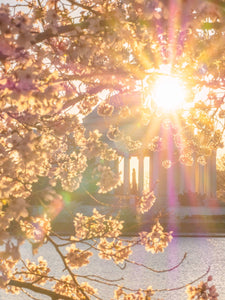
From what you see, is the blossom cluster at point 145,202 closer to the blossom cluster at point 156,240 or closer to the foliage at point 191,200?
the blossom cluster at point 156,240

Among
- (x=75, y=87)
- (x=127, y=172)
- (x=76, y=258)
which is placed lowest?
(x=127, y=172)

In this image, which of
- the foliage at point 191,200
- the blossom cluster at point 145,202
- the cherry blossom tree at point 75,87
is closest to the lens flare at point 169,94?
the cherry blossom tree at point 75,87

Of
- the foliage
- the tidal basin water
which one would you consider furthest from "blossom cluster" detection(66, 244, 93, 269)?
the foliage

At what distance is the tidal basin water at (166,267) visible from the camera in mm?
10695

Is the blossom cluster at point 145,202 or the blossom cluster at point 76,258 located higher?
the blossom cluster at point 145,202

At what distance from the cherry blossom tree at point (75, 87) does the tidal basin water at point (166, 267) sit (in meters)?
4.34

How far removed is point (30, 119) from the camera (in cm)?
520

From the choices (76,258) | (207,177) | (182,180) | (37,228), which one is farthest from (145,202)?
(207,177)

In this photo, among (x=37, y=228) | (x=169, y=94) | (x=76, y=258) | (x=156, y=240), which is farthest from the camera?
(x=169, y=94)

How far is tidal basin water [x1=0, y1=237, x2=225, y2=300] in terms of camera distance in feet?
35.1

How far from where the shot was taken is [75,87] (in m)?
6.56

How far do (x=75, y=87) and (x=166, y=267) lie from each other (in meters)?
8.67

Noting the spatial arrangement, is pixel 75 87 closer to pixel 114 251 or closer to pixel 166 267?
pixel 114 251

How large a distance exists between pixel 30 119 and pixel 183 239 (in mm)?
17679
